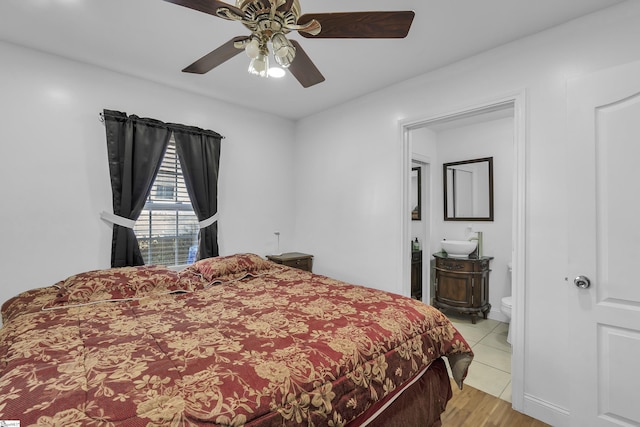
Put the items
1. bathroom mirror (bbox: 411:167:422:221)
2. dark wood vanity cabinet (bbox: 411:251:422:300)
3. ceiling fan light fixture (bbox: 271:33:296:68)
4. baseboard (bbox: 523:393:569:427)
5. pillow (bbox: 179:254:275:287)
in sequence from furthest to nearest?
bathroom mirror (bbox: 411:167:422:221)
dark wood vanity cabinet (bbox: 411:251:422:300)
pillow (bbox: 179:254:275:287)
baseboard (bbox: 523:393:569:427)
ceiling fan light fixture (bbox: 271:33:296:68)

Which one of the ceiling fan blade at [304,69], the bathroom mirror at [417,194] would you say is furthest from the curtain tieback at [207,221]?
the bathroom mirror at [417,194]

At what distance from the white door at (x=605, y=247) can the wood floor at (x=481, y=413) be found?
0.34 m

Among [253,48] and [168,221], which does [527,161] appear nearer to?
[253,48]

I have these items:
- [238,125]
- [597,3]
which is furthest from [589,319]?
[238,125]

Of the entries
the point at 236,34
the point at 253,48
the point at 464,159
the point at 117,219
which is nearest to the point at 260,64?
the point at 253,48

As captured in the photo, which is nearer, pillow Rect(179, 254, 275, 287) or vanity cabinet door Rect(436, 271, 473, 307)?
pillow Rect(179, 254, 275, 287)

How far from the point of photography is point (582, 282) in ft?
6.02

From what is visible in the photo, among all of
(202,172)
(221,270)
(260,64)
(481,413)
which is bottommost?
(481,413)

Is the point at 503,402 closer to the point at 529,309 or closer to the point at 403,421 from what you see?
the point at 529,309

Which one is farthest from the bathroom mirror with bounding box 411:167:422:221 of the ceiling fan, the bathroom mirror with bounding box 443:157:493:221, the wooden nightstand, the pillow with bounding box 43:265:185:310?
the pillow with bounding box 43:265:185:310

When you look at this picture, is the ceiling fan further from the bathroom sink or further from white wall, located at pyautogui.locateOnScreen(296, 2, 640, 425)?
the bathroom sink

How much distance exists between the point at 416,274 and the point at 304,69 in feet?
10.6

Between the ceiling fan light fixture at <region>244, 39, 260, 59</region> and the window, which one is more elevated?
the ceiling fan light fixture at <region>244, 39, 260, 59</region>

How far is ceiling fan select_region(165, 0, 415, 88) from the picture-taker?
1302 mm
